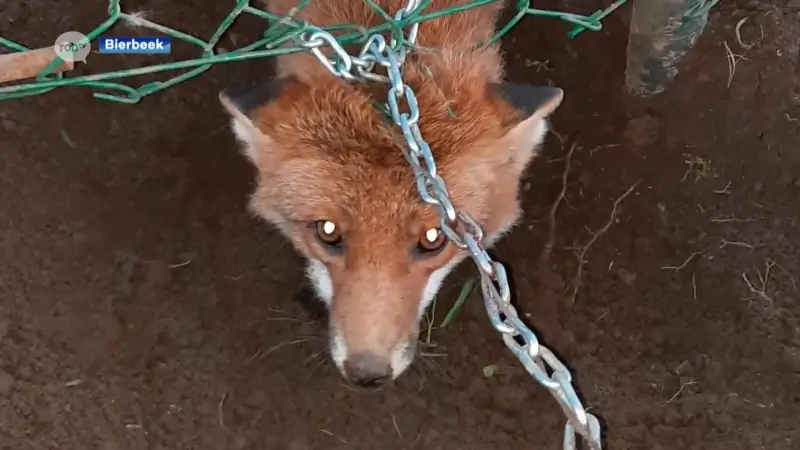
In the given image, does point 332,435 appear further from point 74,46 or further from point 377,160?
point 74,46

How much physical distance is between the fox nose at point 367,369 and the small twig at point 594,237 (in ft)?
3.56

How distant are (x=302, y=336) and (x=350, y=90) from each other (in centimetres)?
124

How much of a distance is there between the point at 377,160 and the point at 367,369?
61 cm

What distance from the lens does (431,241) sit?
2258mm

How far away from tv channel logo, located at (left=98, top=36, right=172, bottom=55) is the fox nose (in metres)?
1.64

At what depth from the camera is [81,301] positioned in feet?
10.5

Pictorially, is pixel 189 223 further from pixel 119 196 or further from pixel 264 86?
pixel 264 86

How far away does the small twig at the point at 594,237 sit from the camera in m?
3.19

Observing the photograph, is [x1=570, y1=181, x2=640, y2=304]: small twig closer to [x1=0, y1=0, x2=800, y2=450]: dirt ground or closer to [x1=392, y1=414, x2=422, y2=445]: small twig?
[x1=0, y1=0, x2=800, y2=450]: dirt ground

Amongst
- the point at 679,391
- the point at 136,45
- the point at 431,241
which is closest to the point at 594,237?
the point at 679,391

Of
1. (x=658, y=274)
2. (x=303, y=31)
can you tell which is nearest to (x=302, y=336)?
(x=658, y=274)

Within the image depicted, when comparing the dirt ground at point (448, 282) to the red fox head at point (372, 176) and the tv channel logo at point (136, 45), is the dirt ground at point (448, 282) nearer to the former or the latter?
the tv channel logo at point (136, 45)

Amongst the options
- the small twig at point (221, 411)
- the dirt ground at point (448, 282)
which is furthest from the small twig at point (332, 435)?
the small twig at point (221, 411)

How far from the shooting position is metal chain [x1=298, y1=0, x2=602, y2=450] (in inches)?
45.9
